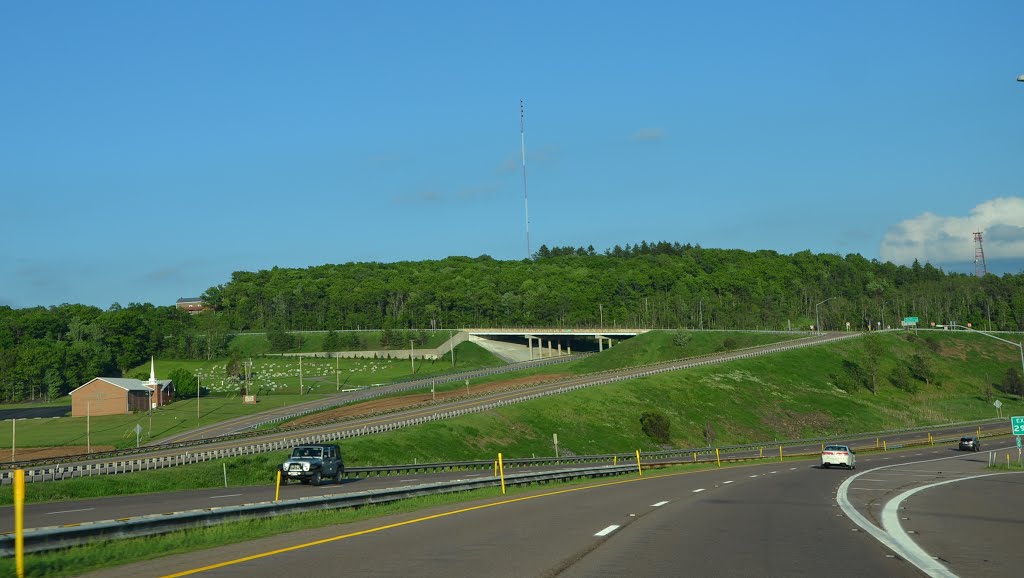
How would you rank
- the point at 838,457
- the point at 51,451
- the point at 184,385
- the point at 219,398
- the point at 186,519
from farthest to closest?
the point at 184,385, the point at 219,398, the point at 51,451, the point at 838,457, the point at 186,519

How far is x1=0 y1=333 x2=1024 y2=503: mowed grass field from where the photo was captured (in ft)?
190

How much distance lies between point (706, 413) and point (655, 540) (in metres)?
88.8

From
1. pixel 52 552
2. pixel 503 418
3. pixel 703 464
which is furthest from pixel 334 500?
pixel 503 418

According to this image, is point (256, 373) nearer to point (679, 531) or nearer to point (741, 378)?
point (741, 378)

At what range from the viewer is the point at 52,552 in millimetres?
14984

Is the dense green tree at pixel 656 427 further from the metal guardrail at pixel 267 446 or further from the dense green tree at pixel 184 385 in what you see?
the dense green tree at pixel 184 385

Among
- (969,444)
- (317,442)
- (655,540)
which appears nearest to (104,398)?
(317,442)

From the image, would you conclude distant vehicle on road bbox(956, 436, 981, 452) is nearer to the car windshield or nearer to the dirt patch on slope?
the car windshield

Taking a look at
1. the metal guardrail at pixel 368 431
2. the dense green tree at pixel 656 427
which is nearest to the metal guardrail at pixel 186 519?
the metal guardrail at pixel 368 431

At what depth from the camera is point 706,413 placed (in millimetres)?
103062

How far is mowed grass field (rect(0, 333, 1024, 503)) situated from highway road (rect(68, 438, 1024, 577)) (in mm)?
25403

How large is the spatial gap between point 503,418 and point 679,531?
2662 inches

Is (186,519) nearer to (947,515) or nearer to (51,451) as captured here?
(947,515)

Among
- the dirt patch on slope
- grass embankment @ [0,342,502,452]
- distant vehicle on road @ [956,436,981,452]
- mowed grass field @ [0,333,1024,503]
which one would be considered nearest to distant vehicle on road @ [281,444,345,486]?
mowed grass field @ [0,333,1024,503]
